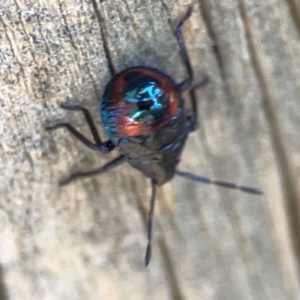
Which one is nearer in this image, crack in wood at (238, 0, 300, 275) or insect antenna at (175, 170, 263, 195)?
crack in wood at (238, 0, 300, 275)

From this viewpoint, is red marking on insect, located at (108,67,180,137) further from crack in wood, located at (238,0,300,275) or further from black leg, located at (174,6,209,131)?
crack in wood, located at (238,0,300,275)

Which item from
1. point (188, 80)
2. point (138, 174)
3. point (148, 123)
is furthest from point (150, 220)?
point (188, 80)

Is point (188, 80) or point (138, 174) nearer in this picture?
point (188, 80)

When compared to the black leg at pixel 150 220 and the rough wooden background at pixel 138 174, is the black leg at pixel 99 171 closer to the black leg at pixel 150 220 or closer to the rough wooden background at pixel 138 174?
the rough wooden background at pixel 138 174

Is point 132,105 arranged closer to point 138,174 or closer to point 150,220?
point 138,174

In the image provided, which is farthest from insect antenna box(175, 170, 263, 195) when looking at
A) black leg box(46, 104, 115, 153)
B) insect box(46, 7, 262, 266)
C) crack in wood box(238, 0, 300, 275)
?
black leg box(46, 104, 115, 153)

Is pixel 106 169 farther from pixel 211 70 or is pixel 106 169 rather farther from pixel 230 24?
pixel 230 24
